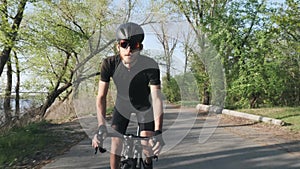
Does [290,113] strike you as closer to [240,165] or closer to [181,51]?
[240,165]

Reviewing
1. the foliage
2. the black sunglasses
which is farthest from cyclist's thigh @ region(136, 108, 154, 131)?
the foliage

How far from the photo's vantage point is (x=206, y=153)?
6.14 m

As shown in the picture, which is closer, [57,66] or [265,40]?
[265,40]

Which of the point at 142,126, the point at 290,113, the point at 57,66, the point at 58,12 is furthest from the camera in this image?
the point at 57,66

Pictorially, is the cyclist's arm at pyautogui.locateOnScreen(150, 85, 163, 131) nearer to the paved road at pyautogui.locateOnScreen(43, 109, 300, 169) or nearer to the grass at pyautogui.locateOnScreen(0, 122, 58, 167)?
the paved road at pyautogui.locateOnScreen(43, 109, 300, 169)

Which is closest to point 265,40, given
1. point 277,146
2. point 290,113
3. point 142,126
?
point 290,113

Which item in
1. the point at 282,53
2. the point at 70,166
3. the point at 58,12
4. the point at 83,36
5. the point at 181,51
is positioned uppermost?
the point at 58,12

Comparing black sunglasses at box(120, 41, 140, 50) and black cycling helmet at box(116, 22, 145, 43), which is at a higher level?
black cycling helmet at box(116, 22, 145, 43)

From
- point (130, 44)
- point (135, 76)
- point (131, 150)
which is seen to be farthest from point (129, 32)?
point (131, 150)

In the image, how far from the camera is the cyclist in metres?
2.72

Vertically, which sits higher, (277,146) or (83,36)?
(83,36)

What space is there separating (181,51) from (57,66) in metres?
17.0

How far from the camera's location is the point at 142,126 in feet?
9.47

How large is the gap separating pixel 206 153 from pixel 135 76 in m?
3.73
